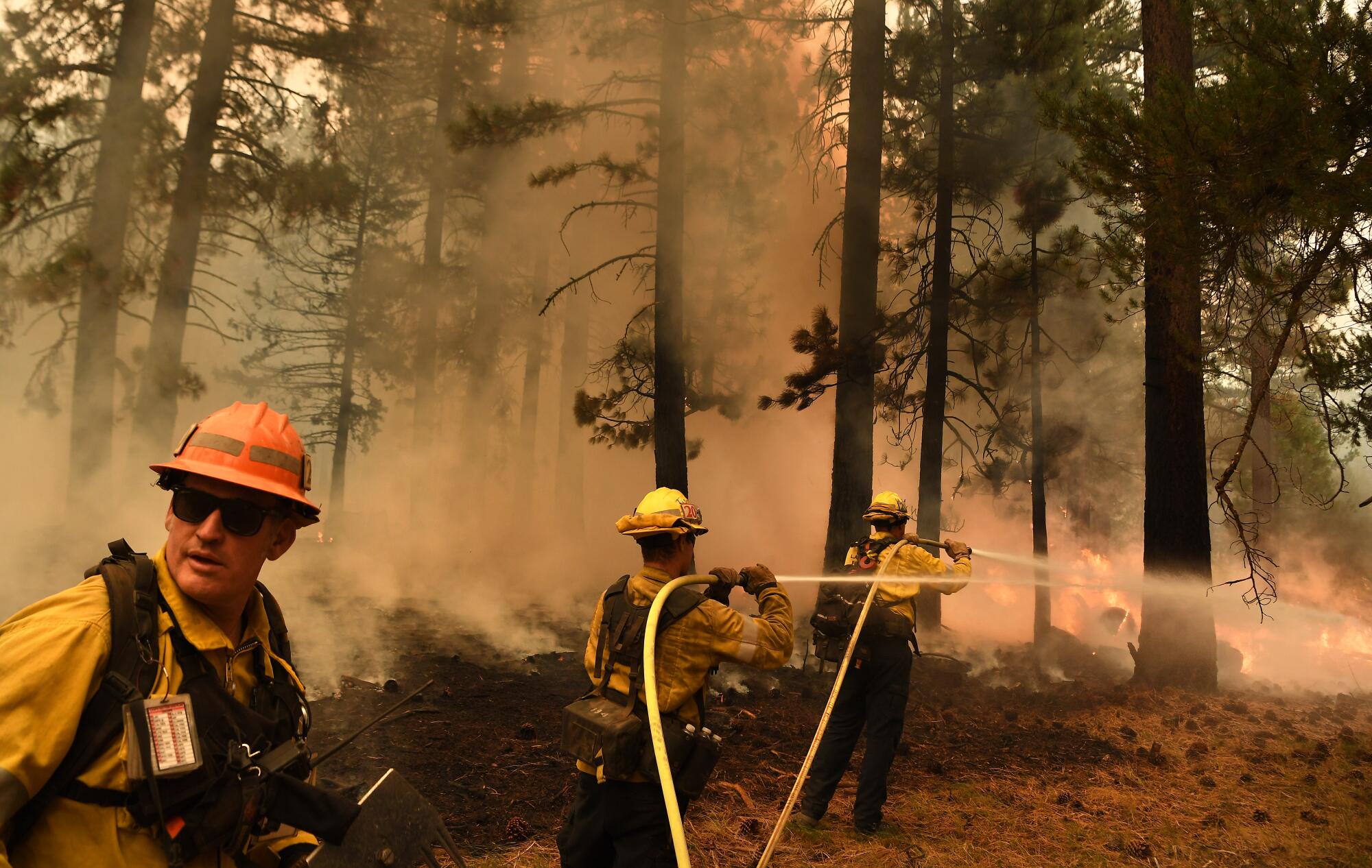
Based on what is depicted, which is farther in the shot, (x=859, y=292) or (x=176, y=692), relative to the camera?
(x=859, y=292)

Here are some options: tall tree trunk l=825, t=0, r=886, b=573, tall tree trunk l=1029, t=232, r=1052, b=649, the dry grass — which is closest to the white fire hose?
the dry grass

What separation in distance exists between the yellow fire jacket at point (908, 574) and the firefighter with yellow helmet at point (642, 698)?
2193 mm

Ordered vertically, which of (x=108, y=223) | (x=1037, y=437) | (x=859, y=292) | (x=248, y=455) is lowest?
(x=248, y=455)

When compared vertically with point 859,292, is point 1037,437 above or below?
below

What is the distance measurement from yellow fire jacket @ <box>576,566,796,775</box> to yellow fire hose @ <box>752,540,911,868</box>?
1.11 ft

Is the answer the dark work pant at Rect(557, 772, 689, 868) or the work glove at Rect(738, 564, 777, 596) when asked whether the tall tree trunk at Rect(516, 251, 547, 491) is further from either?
the dark work pant at Rect(557, 772, 689, 868)

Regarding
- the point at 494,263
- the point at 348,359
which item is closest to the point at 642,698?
the point at 494,263

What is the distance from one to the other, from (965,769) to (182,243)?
10473 mm

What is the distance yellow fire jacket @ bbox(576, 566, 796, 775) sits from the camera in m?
3.33

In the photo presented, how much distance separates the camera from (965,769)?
650 cm

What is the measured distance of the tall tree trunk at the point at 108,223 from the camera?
9.87 m

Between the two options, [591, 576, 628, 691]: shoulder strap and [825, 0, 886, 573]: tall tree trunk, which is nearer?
[591, 576, 628, 691]: shoulder strap

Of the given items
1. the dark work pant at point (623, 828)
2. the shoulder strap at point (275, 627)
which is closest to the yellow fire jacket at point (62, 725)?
the shoulder strap at point (275, 627)

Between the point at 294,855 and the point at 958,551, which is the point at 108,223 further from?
the point at 294,855
